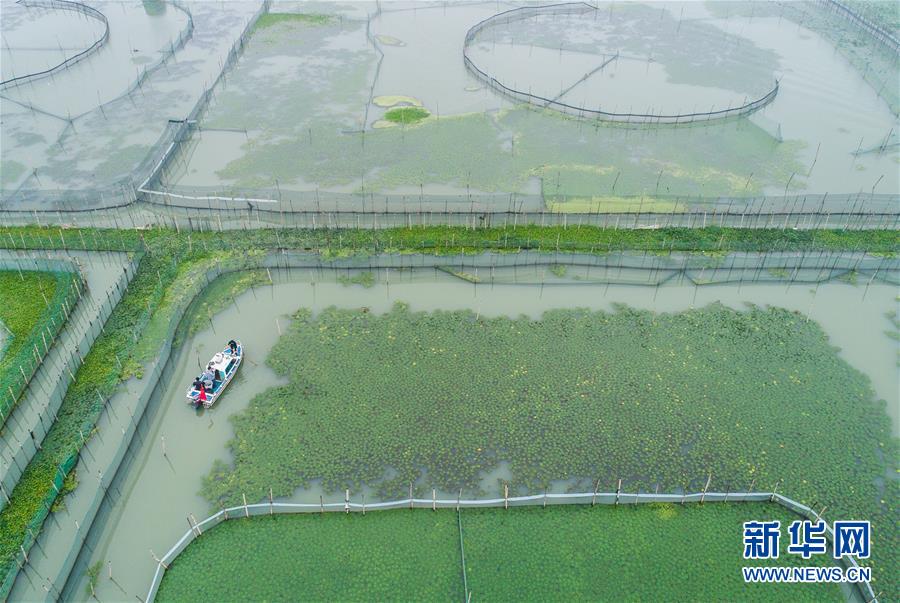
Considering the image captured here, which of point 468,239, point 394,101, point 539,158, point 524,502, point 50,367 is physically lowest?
point 524,502

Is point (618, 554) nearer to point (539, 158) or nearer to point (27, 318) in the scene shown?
point (27, 318)

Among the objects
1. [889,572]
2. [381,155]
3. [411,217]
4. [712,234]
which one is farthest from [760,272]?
[381,155]

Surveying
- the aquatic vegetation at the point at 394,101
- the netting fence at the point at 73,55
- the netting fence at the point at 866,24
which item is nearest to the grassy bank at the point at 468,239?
the aquatic vegetation at the point at 394,101

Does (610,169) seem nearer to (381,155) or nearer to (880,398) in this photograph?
(381,155)

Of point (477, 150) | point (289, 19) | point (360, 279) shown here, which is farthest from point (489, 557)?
point (289, 19)

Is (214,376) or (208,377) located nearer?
(208,377)
